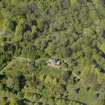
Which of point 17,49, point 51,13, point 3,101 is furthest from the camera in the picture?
point 51,13

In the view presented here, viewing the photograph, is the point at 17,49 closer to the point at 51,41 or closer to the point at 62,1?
the point at 51,41

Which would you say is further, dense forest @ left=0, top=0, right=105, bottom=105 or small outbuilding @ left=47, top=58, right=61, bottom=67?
small outbuilding @ left=47, top=58, right=61, bottom=67

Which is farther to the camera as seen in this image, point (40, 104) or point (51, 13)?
point (51, 13)

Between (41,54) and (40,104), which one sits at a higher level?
(41,54)

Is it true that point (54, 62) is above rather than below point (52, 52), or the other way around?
below

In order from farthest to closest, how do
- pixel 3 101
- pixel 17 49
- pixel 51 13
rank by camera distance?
pixel 51 13 < pixel 17 49 < pixel 3 101

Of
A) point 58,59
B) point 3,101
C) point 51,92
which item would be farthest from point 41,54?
point 3,101

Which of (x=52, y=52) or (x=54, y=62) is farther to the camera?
(x=52, y=52)

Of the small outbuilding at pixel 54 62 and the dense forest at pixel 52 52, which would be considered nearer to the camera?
the dense forest at pixel 52 52
